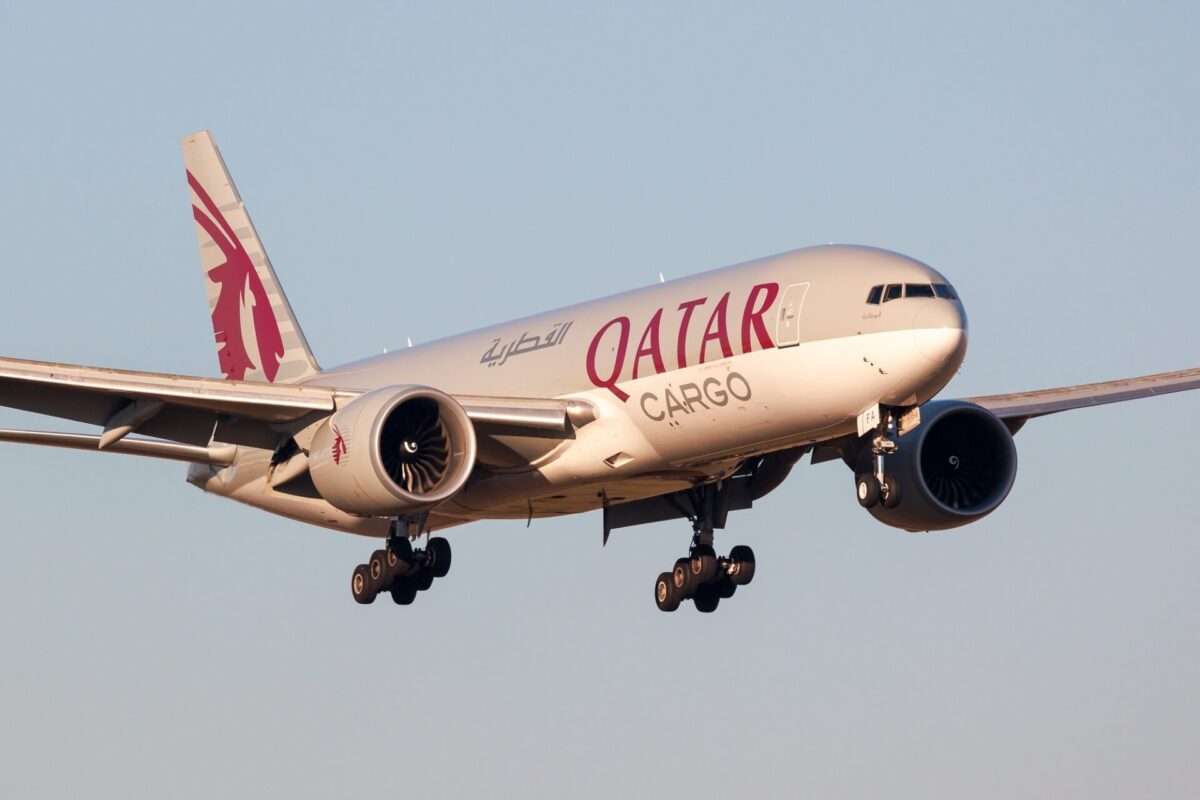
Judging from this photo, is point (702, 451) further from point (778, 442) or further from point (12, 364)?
point (12, 364)

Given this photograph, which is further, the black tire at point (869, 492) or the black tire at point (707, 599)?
the black tire at point (707, 599)

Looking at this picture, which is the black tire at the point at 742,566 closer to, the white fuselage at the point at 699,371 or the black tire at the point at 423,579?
the white fuselage at the point at 699,371

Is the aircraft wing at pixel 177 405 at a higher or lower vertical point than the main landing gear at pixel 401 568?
higher

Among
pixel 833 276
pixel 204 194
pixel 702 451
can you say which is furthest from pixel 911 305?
pixel 204 194

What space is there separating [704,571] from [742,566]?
80 cm

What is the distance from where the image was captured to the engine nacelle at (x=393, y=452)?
36719 mm

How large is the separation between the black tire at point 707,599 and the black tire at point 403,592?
221 inches

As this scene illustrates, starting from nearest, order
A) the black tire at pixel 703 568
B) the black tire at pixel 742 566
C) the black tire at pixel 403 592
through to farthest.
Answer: the black tire at pixel 403 592 < the black tire at pixel 703 568 < the black tire at pixel 742 566

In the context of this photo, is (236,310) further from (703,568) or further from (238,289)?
(703,568)

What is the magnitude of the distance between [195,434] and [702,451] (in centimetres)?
977

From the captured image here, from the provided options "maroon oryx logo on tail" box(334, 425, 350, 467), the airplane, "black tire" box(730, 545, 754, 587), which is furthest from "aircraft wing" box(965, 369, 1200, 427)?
"maroon oryx logo on tail" box(334, 425, 350, 467)

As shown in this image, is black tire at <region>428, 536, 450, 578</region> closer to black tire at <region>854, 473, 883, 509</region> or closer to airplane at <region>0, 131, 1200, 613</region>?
airplane at <region>0, 131, 1200, 613</region>

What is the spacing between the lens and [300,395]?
38375mm

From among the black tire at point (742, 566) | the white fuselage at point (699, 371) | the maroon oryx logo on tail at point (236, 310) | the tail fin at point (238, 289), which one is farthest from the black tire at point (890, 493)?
the maroon oryx logo on tail at point (236, 310)
